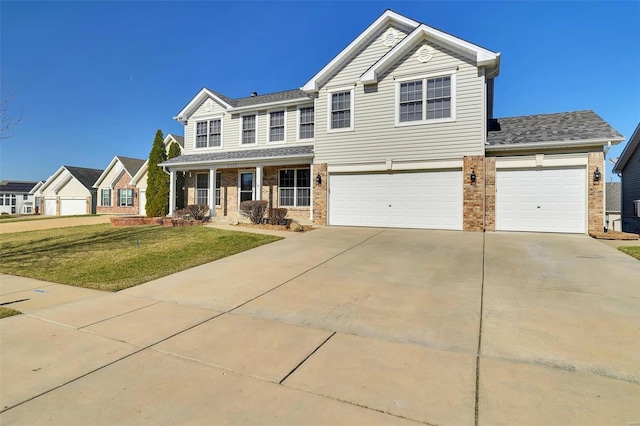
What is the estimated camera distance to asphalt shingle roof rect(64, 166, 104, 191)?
32500mm

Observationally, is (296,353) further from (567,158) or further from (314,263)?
(567,158)

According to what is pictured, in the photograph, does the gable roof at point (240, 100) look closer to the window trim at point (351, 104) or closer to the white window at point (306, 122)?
the white window at point (306, 122)

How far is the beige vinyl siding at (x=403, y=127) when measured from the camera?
37.7 ft

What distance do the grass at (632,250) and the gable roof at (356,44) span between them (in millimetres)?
10266

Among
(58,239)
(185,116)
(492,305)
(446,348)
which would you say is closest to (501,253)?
(492,305)

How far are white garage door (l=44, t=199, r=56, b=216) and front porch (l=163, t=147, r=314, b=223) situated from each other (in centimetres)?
2630

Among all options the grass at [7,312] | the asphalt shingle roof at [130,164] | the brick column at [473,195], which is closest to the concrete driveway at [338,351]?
the grass at [7,312]

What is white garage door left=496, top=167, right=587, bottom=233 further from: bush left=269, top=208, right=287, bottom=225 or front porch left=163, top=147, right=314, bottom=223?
bush left=269, top=208, right=287, bottom=225

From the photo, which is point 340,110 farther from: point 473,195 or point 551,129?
point 551,129

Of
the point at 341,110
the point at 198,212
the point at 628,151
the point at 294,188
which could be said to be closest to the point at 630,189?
the point at 628,151

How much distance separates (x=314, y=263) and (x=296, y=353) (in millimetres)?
3803

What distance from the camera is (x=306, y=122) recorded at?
15.7 meters

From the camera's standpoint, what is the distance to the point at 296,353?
122 inches

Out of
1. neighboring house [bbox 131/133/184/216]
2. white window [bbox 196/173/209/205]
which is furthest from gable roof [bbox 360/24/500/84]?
neighboring house [bbox 131/133/184/216]
